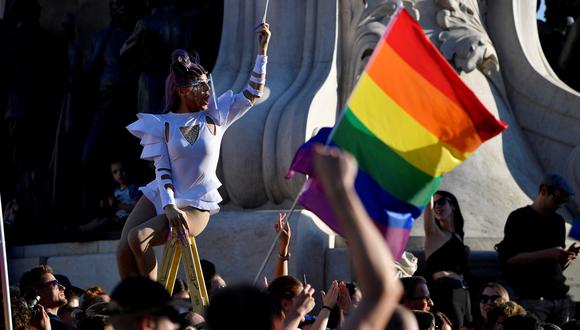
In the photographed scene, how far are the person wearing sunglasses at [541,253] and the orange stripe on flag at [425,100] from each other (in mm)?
4634

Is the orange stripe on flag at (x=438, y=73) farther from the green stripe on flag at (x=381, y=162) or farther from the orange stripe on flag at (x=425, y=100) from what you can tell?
the green stripe on flag at (x=381, y=162)

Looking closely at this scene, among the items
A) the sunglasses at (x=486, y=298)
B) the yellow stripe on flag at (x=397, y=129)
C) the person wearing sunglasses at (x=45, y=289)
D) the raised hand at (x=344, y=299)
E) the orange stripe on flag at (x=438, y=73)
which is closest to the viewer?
the yellow stripe on flag at (x=397, y=129)

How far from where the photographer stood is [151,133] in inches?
314

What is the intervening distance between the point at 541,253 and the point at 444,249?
2.21 ft

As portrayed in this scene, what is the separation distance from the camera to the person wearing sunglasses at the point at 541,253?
1049 cm

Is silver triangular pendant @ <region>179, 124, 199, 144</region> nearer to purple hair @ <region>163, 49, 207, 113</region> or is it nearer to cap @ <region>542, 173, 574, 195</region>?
purple hair @ <region>163, 49, 207, 113</region>

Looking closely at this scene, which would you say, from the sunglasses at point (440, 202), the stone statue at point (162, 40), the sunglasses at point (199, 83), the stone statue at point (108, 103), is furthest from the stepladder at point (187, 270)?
the stone statue at point (108, 103)

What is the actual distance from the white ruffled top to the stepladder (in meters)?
0.24

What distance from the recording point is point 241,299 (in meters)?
4.23

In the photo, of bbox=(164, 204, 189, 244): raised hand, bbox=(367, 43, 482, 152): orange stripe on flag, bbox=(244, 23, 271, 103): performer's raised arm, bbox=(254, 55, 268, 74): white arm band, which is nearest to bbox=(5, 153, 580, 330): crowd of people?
bbox=(164, 204, 189, 244): raised hand

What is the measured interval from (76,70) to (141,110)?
2.03 m

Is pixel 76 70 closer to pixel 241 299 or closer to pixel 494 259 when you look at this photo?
pixel 494 259

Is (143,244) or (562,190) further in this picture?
(562,190)

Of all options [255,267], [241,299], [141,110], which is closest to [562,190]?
[255,267]
